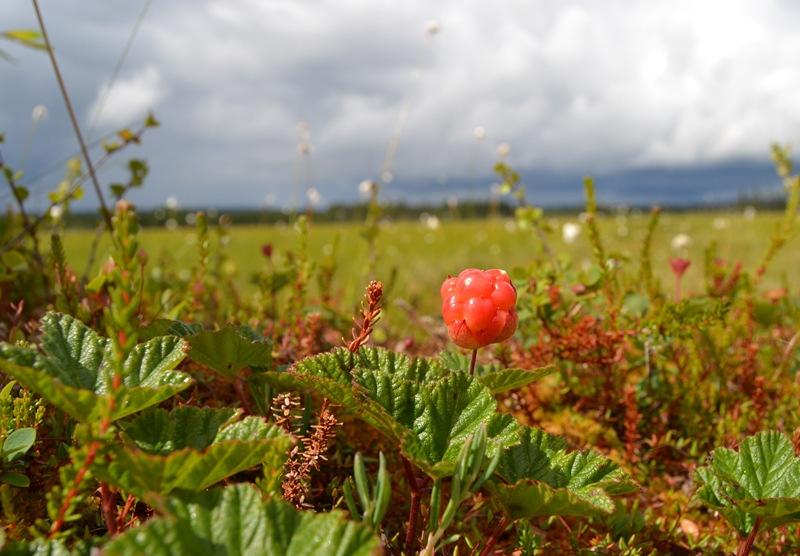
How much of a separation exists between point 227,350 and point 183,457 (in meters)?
0.46

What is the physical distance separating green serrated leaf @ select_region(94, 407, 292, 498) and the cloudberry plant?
0.41m

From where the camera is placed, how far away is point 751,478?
3.66ft

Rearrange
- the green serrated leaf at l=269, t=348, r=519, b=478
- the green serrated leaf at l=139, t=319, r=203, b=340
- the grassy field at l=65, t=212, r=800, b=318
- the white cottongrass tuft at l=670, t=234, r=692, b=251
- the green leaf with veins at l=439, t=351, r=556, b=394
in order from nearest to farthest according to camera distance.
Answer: the green serrated leaf at l=269, t=348, r=519, b=478 → the green leaf with veins at l=439, t=351, r=556, b=394 → the green serrated leaf at l=139, t=319, r=203, b=340 → the white cottongrass tuft at l=670, t=234, r=692, b=251 → the grassy field at l=65, t=212, r=800, b=318

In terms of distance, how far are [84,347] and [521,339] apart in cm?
150

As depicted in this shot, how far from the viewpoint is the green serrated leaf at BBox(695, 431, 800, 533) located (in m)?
1.05

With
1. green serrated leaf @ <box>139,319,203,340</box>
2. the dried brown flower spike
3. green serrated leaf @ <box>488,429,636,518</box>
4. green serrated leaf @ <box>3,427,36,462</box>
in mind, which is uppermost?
the dried brown flower spike

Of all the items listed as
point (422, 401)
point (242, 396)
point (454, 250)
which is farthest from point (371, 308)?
point (454, 250)

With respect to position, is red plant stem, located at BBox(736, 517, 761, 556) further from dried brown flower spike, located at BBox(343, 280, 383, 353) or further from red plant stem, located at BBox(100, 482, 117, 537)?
red plant stem, located at BBox(100, 482, 117, 537)

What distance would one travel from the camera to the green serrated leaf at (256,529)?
0.73 m

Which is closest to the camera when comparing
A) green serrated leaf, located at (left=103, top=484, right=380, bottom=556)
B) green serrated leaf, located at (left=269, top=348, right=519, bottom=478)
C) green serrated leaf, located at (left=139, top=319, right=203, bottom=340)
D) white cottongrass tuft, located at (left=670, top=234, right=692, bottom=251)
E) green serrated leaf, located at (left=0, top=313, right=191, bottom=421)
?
green serrated leaf, located at (left=103, top=484, right=380, bottom=556)

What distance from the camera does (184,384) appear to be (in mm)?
888

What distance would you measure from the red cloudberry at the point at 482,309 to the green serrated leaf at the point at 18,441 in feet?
2.51

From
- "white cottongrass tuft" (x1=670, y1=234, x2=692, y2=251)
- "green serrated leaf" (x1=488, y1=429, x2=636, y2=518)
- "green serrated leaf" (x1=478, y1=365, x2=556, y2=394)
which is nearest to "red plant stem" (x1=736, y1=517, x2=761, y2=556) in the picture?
"green serrated leaf" (x1=488, y1=429, x2=636, y2=518)

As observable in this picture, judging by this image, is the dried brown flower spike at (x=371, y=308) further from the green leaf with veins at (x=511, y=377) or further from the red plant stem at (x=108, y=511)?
the red plant stem at (x=108, y=511)
